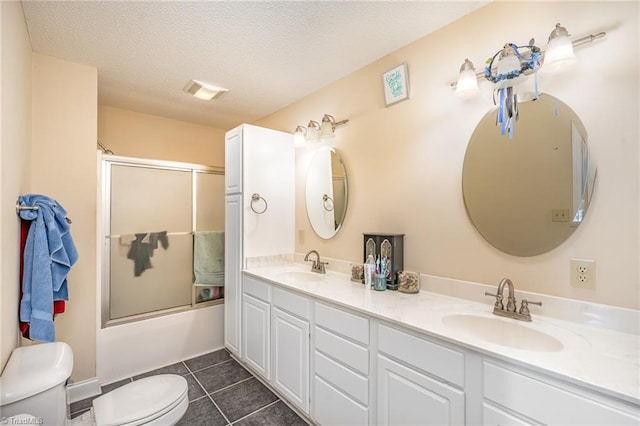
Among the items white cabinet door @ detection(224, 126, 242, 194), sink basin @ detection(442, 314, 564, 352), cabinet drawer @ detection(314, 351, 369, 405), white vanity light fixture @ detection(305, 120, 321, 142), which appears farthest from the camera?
white cabinet door @ detection(224, 126, 242, 194)

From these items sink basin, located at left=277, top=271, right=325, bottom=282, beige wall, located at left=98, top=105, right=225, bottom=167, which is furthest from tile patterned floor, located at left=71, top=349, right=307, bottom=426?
beige wall, located at left=98, top=105, right=225, bottom=167

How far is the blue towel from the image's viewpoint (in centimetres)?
148

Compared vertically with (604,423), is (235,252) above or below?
above

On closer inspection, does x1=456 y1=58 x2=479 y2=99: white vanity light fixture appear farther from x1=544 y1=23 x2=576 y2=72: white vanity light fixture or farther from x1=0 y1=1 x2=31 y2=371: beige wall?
x1=0 y1=1 x2=31 y2=371: beige wall

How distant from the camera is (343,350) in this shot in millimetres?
1565

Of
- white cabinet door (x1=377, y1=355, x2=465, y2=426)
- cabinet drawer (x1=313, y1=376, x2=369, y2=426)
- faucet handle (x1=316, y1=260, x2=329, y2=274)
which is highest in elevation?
faucet handle (x1=316, y1=260, x2=329, y2=274)

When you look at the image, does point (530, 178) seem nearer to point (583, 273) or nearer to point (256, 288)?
point (583, 273)

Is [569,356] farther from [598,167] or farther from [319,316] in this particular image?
[319,316]

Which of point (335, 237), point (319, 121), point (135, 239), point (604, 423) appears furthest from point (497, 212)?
point (135, 239)

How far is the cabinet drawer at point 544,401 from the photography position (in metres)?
0.81

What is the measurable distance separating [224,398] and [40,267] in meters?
1.45

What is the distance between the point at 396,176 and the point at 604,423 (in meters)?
1.45

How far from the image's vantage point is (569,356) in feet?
3.18

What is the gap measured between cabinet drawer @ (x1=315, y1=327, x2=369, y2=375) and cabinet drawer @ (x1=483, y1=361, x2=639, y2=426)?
0.57 meters
